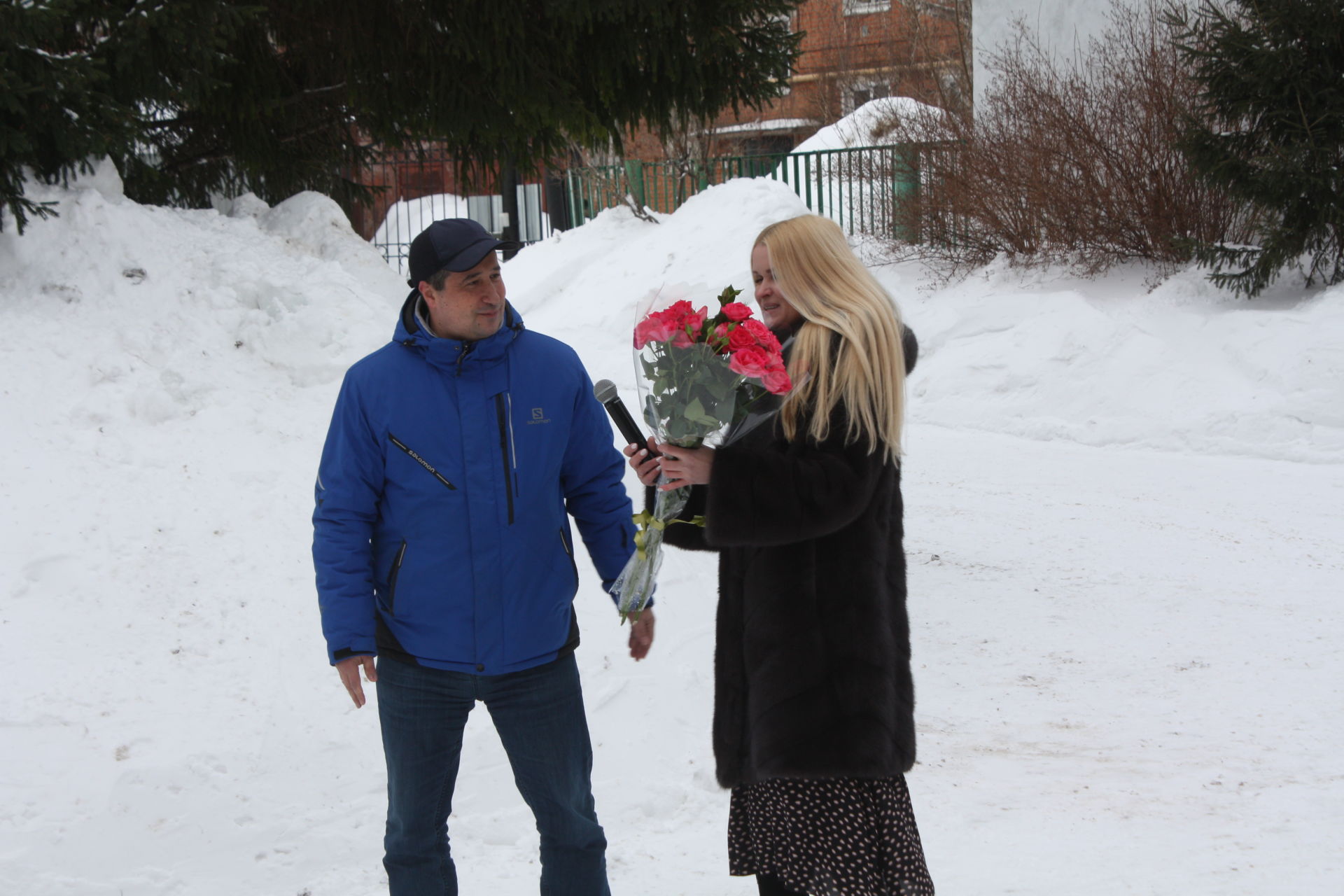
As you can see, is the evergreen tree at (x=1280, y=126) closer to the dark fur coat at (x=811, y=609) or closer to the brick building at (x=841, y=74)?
the brick building at (x=841, y=74)

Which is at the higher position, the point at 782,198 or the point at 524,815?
the point at 782,198

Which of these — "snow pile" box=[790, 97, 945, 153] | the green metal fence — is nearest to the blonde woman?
the green metal fence

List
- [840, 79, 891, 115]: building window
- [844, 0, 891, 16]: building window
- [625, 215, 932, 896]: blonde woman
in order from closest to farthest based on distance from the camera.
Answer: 1. [625, 215, 932, 896]: blonde woman
2. [840, 79, 891, 115]: building window
3. [844, 0, 891, 16]: building window

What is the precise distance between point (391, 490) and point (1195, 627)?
4.28 meters

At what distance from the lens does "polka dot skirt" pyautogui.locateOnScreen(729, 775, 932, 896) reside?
8.14ft

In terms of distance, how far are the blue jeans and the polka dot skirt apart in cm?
44

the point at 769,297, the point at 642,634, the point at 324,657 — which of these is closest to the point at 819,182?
the point at 324,657

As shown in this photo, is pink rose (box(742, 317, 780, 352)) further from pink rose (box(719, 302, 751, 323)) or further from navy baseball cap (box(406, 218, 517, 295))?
navy baseball cap (box(406, 218, 517, 295))

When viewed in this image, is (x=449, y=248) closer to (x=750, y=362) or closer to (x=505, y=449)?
(x=505, y=449)

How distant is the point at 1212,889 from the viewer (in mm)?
3234

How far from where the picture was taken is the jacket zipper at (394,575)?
8.41 ft

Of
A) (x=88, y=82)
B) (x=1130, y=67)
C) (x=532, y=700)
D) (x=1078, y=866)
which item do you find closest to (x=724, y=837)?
(x=1078, y=866)

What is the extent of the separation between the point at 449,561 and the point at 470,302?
0.58 m

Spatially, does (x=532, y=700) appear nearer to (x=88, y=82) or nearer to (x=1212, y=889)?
(x=1212, y=889)
